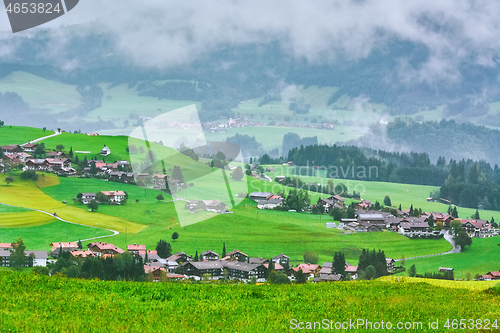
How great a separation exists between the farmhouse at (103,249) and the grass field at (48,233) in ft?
14.2

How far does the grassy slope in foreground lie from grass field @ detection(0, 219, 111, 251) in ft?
121

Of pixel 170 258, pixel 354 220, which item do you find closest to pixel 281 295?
pixel 170 258

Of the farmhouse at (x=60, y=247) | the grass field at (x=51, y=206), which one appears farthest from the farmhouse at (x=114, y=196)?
the farmhouse at (x=60, y=247)

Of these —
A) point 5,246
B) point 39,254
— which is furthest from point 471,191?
point 5,246

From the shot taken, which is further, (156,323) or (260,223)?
(260,223)

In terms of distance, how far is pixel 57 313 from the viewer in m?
11.7

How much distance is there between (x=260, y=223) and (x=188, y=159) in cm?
3436

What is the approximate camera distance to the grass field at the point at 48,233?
1999 inches

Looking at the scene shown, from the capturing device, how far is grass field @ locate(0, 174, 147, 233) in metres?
58.3

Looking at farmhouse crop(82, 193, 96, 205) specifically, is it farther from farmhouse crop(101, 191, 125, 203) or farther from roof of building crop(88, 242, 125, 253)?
roof of building crop(88, 242, 125, 253)

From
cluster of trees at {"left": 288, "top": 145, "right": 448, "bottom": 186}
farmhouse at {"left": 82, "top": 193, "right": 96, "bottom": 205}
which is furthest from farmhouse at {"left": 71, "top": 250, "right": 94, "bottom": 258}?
cluster of trees at {"left": 288, "top": 145, "right": 448, "bottom": 186}

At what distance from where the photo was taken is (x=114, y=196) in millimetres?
66750

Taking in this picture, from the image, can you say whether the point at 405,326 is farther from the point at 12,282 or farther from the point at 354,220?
the point at 354,220

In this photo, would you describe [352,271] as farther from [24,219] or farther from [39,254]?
[24,219]
